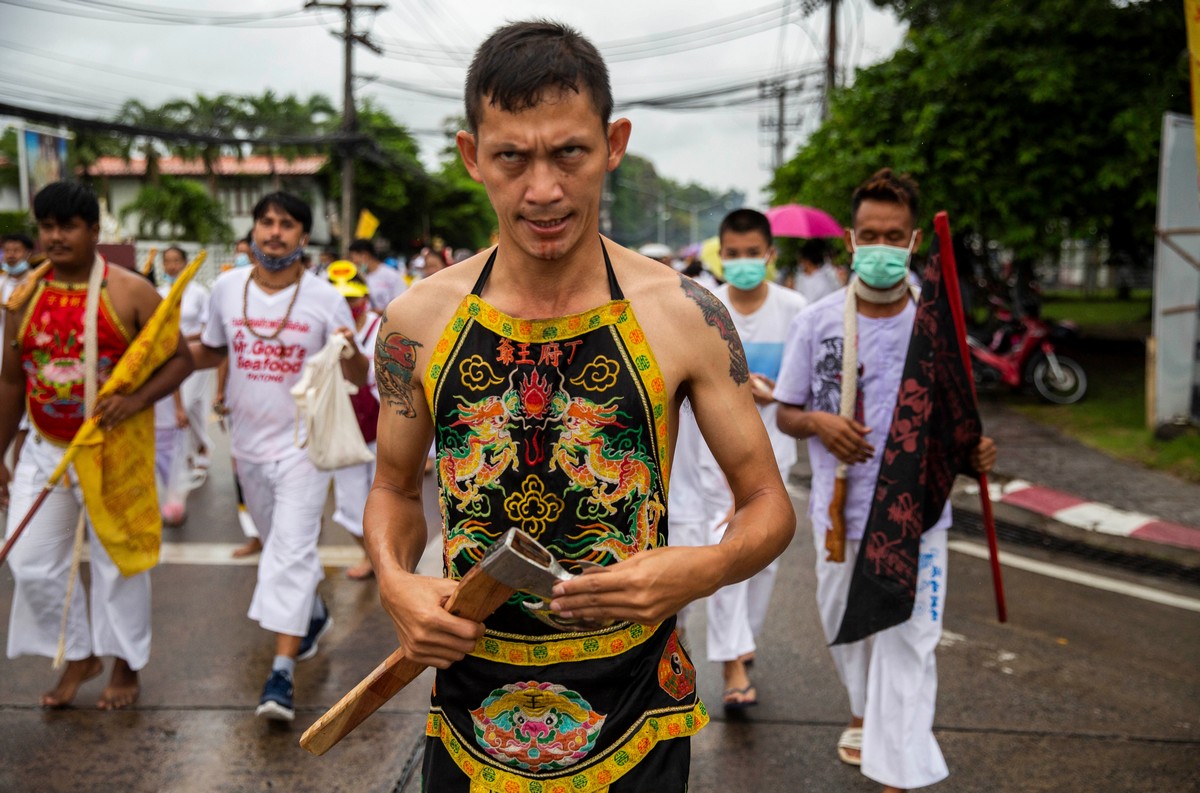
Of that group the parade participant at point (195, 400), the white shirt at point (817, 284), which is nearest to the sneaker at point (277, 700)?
the parade participant at point (195, 400)

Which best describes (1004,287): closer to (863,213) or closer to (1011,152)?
(1011,152)

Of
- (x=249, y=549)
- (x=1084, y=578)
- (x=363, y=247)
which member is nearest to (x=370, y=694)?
(x=249, y=549)

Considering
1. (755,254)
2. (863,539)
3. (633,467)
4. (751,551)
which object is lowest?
(863,539)

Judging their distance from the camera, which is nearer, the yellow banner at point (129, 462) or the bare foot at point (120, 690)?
the yellow banner at point (129, 462)

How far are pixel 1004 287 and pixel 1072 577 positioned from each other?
38.8ft

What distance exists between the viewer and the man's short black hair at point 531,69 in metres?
1.89

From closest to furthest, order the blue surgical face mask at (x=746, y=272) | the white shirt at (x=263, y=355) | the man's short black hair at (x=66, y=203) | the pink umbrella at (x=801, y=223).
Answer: the man's short black hair at (x=66, y=203) < the white shirt at (x=263, y=355) < the blue surgical face mask at (x=746, y=272) < the pink umbrella at (x=801, y=223)

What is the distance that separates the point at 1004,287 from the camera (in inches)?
690

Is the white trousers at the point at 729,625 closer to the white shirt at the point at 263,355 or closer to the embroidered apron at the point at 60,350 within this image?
the white shirt at the point at 263,355

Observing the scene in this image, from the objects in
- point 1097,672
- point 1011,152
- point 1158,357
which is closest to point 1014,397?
point 1011,152

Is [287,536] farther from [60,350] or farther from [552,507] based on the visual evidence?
[552,507]

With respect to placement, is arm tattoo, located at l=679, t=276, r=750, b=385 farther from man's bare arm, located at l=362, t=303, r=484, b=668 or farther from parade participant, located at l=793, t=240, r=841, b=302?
parade participant, located at l=793, t=240, r=841, b=302

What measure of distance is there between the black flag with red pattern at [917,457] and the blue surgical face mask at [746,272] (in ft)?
5.33

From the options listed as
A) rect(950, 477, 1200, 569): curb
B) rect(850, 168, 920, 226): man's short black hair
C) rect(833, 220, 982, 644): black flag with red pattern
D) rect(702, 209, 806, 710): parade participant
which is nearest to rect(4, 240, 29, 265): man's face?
rect(702, 209, 806, 710): parade participant
